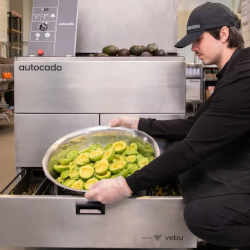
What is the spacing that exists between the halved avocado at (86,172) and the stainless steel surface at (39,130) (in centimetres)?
52

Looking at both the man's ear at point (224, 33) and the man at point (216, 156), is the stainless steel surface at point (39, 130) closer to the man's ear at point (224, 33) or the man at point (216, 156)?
the man at point (216, 156)

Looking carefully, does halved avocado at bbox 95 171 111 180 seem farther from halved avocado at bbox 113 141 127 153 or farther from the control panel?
the control panel

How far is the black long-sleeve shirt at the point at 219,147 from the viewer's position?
50.5 inches

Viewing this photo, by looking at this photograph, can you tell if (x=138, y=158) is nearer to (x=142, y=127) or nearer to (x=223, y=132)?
(x=142, y=127)

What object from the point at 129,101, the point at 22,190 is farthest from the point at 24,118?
the point at 129,101

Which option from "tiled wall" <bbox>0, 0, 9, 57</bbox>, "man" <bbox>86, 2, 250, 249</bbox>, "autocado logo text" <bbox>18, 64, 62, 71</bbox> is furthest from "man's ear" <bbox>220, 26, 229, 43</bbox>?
"tiled wall" <bbox>0, 0, 9, 57</bbox>

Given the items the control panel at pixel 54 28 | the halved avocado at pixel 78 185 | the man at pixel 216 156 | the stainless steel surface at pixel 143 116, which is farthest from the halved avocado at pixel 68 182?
the control panel at pixel 54 28

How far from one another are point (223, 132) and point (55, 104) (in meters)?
1.18

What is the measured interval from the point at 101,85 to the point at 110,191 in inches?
35.1

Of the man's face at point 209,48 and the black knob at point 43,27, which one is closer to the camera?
the man's face at point 209,48

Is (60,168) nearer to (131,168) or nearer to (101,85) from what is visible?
(131,168)

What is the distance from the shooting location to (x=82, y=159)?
1.79m

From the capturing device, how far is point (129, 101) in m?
2.19

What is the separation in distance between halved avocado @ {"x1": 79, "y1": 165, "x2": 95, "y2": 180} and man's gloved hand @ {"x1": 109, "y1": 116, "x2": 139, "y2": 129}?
1.23 feet
